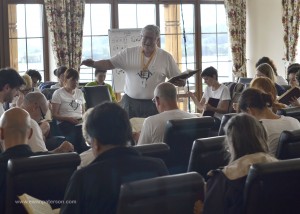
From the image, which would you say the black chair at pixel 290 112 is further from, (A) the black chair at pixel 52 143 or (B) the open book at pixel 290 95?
(A) the black chair at pixel 52 143

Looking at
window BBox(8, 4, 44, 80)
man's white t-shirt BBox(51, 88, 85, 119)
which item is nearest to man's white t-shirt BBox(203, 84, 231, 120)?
man's white t-shirt BBox(51, 88, 85, 119)

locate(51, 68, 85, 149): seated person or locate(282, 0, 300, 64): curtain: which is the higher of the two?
locate(282, 0, 300, 64): curtain

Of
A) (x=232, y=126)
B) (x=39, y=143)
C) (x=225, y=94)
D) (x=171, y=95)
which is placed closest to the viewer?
(x=232, y=126)

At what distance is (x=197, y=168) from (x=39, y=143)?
45.7 inches

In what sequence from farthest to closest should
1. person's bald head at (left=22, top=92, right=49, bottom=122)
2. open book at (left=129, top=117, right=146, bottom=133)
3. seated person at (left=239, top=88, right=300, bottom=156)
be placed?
open book at (left=129, top=117, right=146, bottom=133), person's bald head at (left=22, top=92, right=49, bottom=122), seated person at (left=239, top=88, right=300, bottom=156)

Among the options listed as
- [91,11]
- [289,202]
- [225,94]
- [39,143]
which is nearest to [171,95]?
[39,143]

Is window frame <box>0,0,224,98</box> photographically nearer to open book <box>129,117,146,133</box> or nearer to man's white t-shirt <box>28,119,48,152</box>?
open book <box>129,117,146,133</box>

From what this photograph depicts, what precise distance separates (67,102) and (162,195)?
15.0 ft

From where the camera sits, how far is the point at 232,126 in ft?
7.84

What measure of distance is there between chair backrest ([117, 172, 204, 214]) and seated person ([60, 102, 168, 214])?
0.18 m

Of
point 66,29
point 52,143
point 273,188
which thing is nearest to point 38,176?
point 273,188

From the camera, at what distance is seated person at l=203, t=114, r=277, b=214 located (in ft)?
7.24

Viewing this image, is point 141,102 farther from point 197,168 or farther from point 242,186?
point 242,186

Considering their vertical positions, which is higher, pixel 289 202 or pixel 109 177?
pixel 109 177
